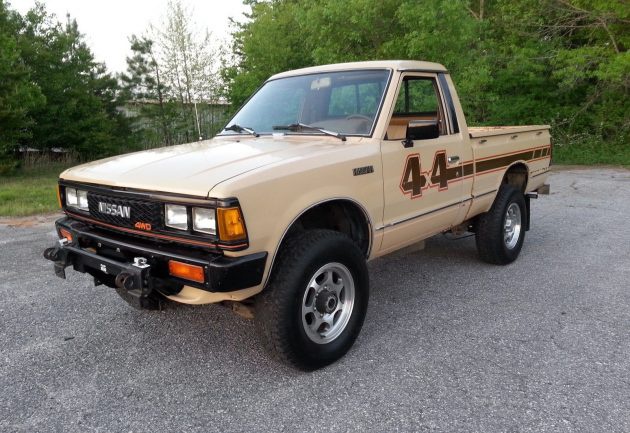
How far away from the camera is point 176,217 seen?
2.67m

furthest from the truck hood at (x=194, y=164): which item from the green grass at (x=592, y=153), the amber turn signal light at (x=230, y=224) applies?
the green grass at (x=592, y=153)

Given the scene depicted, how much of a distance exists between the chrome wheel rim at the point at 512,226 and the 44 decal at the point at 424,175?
135cm

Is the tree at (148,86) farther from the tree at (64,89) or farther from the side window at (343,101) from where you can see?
the side window at (343,101)

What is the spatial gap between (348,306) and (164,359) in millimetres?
1256

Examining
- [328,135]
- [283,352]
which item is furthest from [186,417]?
[328,135]

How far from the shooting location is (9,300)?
4324 mm

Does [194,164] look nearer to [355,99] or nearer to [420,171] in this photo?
[355,99]

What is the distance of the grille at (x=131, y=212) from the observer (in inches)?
108

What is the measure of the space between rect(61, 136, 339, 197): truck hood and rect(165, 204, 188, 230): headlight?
3.7 inches

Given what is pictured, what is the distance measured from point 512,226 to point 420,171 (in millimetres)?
2069

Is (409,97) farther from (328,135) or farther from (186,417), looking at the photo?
(186,417)

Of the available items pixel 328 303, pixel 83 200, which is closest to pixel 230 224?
pixel 328 303

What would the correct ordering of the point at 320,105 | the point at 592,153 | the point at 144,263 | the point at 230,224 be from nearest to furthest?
the point at 230,224 < the point at 144,263 < the point at 320,105 < the point at 592,153

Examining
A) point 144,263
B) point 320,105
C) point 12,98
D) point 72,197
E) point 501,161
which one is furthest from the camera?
point 12,98
